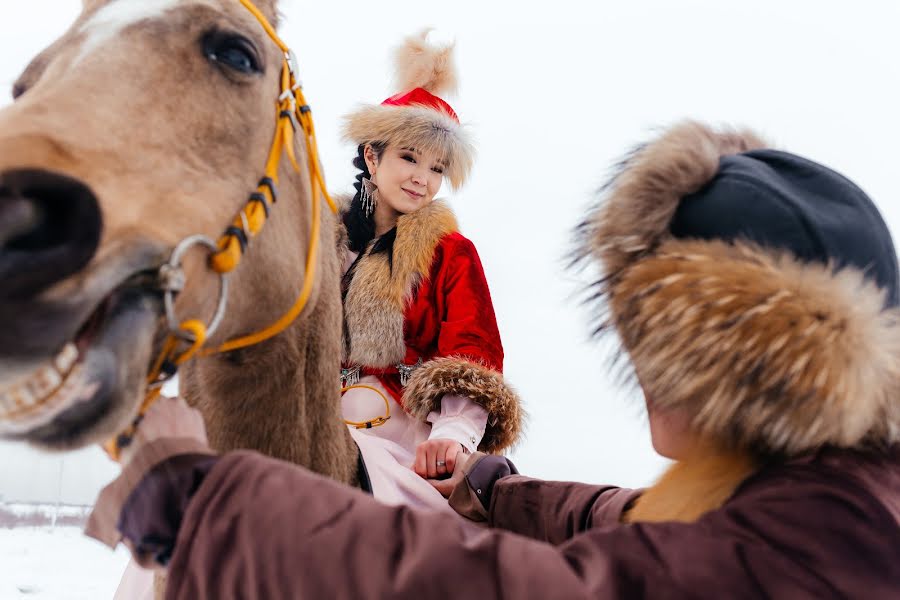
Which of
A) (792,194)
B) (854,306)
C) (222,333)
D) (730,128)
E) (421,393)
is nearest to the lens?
(854,306)

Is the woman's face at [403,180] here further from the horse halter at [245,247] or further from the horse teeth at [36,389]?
the horse teeth at [36,389]

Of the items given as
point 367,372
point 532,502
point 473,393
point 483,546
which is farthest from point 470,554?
point 367,372

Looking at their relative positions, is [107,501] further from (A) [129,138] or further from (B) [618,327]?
(B) [618,327]

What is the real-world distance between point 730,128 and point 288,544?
1.07 meters

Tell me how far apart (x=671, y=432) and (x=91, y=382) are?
→ 86 cm

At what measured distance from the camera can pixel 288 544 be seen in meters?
0.79

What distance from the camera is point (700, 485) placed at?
40.9 inches

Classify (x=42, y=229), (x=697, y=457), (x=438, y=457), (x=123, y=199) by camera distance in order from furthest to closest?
(x=438, y=457), (x=697, y=457), (x=123, y=199), (x=42, y=229)

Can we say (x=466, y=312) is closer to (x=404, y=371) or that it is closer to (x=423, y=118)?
(x=404, y=371)

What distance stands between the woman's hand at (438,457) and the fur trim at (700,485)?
2.33 ft

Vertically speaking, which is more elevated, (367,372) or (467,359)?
(467,359)

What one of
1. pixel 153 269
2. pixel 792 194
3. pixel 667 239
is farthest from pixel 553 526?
pixel 153 269

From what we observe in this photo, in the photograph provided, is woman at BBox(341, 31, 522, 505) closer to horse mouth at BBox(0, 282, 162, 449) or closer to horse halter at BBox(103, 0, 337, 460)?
horse halter at BBox(103, 0, 337, 460)

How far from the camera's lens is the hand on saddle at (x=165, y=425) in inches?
36.7
